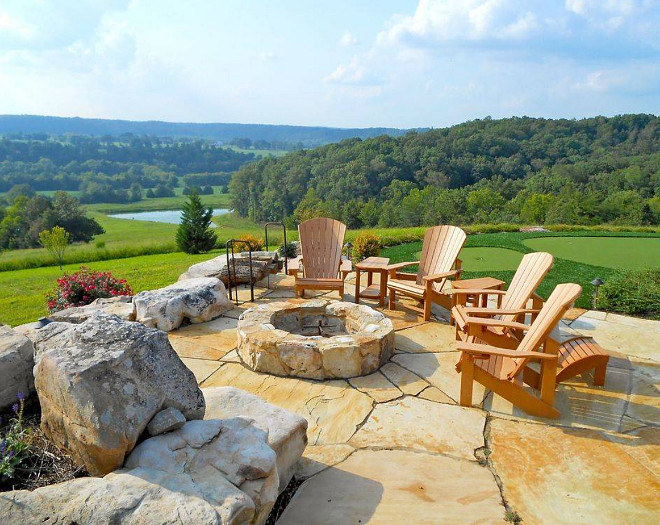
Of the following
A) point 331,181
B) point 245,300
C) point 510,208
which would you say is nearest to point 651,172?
point 510,208

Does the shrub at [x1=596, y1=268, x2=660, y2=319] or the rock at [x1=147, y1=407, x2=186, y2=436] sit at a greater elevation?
the rock at [x1=147, y1=407, x2=186, y2=436]

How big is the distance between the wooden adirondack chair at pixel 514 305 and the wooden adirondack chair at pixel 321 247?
181cm

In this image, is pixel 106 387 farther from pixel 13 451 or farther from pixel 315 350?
pixel 315 350

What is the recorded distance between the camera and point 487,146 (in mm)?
36250

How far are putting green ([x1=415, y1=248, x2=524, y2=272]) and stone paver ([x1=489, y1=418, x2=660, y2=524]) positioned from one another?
4.46 metres

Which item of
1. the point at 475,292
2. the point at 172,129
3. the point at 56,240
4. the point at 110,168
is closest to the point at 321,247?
the point at 475,292

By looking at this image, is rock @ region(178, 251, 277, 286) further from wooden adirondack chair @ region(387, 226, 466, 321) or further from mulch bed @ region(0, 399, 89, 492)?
mulch bed @ region(0, 399, 89, 492)

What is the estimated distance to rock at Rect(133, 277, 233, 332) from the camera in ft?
14.8

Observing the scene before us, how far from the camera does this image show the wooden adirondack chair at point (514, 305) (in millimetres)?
3650

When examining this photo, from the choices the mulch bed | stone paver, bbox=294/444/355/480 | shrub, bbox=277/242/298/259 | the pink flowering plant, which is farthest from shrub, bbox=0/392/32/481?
shrub, bbox=277/242/298/259

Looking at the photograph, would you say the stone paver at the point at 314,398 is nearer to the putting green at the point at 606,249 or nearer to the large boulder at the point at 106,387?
the large boulder at the point at 106,387

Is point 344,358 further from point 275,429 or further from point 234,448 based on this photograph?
point 234,448

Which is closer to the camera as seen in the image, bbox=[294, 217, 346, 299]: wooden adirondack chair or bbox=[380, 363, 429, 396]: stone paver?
bbox=[380, 363, 429, 396]: stone paver

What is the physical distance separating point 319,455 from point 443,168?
3529 cm
